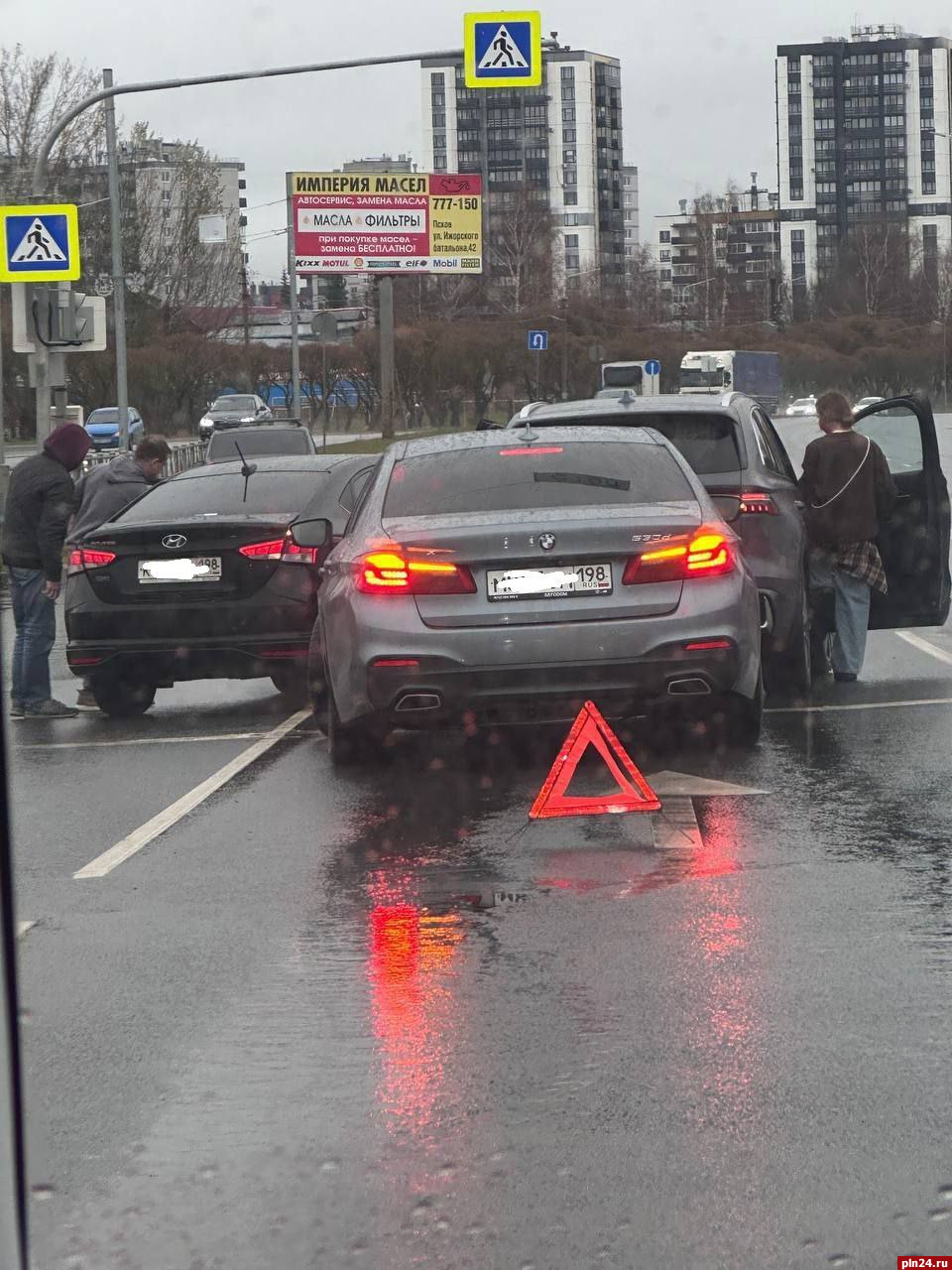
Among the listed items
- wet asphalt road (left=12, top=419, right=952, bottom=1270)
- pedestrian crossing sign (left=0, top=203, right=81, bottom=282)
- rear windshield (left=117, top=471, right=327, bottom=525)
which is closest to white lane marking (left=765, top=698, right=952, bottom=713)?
wet asphalt road (left=12, top=419, right=952, bottom=1270)

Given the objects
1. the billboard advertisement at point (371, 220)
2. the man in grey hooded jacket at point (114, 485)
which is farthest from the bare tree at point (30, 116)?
the man in grey hooded jacket at point (114, 485)

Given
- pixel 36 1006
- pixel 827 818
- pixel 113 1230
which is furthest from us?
pixel 827 818

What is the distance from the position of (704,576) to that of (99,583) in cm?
440

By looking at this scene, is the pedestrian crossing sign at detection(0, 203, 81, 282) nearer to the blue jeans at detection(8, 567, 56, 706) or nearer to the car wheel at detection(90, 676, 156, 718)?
the blue jeans at detection(8, 567, 56, 706)

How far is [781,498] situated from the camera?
11273 mm

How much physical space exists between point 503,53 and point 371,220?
144ft

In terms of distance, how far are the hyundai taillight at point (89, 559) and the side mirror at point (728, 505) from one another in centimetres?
347

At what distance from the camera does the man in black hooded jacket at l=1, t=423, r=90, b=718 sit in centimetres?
1246

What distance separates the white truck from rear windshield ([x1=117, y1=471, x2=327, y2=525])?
243 ft

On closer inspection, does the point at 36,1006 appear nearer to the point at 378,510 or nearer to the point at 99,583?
the point at 378,510

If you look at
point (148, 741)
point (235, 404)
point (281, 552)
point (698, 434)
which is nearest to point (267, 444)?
point (281, 552)

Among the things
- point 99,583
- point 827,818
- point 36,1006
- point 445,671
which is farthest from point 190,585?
point 36,1006

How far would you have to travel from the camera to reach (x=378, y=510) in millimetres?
9562

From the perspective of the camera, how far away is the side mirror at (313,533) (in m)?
11.2
